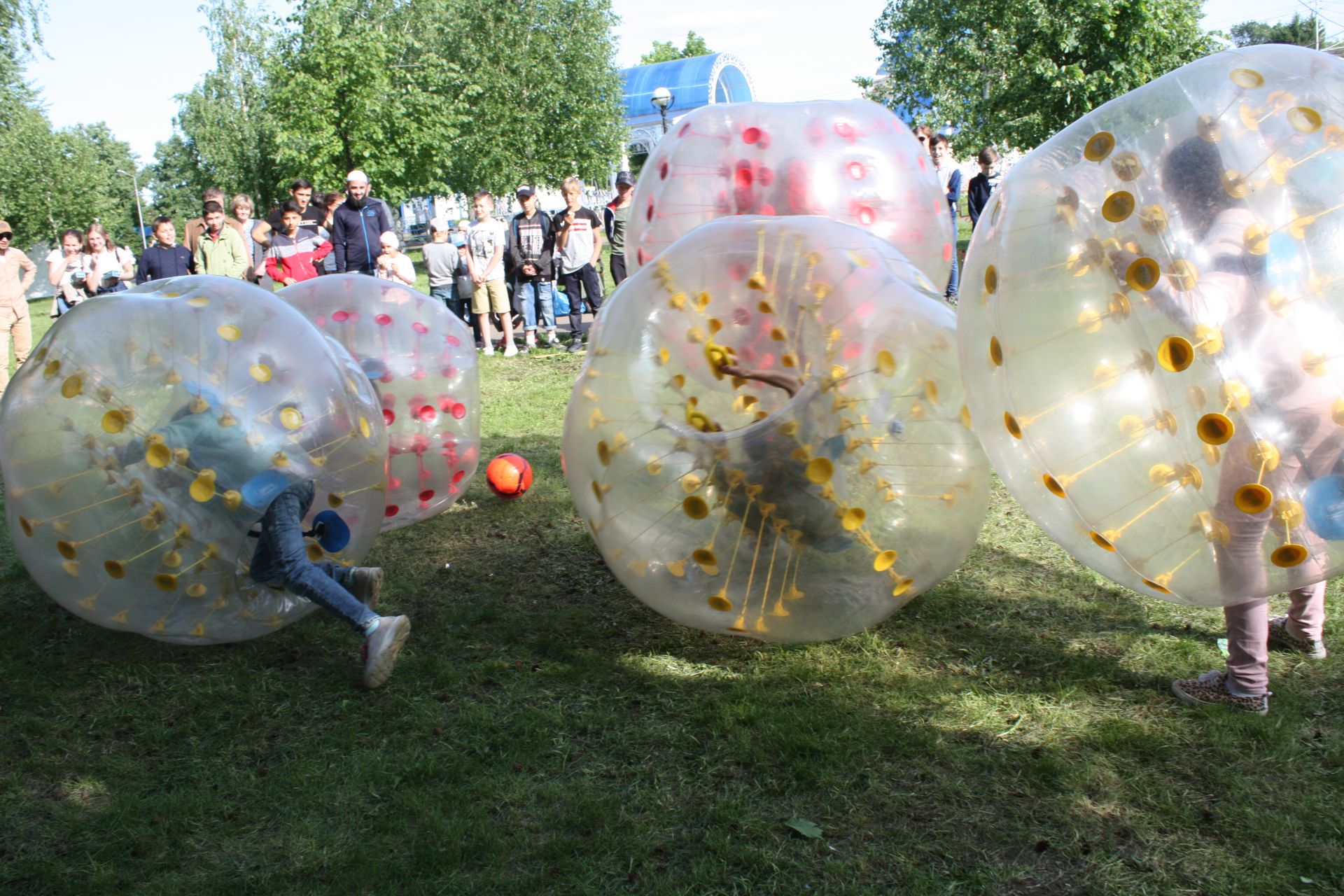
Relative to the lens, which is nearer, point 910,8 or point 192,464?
point 192,464

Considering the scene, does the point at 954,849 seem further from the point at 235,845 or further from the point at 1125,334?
the point at 235,845

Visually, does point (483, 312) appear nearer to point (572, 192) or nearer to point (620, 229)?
point (572, 192)

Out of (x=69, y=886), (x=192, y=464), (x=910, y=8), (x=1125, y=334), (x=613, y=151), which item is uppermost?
(x=910, y=8)

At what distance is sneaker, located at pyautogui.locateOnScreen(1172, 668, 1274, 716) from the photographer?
352 centimetres

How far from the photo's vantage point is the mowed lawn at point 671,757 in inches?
117

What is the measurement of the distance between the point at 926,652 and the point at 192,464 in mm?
2958

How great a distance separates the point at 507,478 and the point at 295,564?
2.40 metres

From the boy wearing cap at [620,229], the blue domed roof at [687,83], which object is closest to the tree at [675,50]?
the blue domed roof at [687,83]

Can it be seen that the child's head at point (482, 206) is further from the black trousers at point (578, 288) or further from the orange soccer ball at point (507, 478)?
the orange soccer ball at point (507, 478)

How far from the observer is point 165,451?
3.88m

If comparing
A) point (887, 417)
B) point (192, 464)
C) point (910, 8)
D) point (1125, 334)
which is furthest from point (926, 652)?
point (910, 8)

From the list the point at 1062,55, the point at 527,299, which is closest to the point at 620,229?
the point at 527,299

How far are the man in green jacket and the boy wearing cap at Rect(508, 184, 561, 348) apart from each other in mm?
3018

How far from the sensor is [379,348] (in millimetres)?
5434
